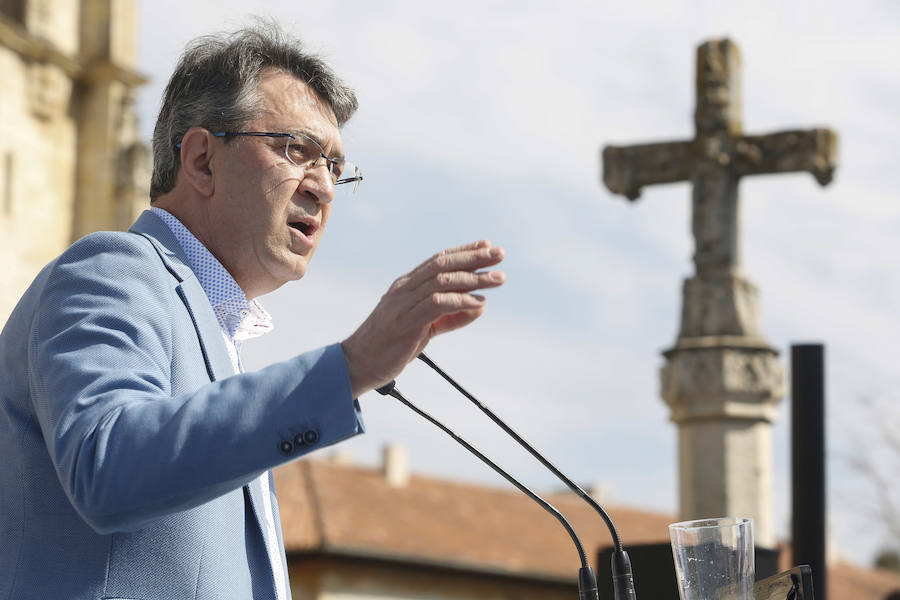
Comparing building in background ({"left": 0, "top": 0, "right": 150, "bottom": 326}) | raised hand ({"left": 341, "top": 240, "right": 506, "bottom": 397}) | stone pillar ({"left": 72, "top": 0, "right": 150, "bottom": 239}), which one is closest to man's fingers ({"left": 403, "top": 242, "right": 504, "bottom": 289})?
raised hand ({"left": 341, "top": 240, "right": 506, "bottom": 397})

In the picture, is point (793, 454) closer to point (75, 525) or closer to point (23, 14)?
point (75, 525)

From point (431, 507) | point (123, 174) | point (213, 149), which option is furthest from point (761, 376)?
point (431, 507)

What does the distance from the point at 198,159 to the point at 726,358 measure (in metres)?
5.19

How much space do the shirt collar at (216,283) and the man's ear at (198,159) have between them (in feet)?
0.26

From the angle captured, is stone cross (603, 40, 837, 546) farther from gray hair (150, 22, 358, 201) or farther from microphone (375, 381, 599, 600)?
microphone (375, 381, 599, 600)

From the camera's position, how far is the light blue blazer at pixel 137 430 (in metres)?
2.09

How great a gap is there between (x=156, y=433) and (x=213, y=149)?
851mm

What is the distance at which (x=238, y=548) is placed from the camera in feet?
7.89

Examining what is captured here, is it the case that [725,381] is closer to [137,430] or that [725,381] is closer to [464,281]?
[464,281]

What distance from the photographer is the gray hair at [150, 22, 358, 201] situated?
9.25 feet

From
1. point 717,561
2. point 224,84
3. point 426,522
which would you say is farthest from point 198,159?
point 426,522

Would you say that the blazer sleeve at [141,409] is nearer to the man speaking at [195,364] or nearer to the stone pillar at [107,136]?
the man speaking at [195,364]

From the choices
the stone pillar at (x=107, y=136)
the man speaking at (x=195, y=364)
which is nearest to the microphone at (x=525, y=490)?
the man speaking at (x=195, y=364)

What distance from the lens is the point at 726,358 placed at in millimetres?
7656
